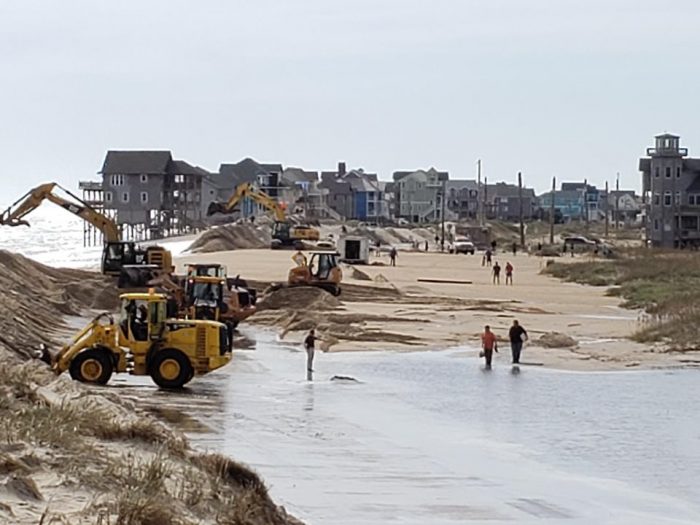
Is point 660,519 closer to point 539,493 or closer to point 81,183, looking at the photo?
point 539,493

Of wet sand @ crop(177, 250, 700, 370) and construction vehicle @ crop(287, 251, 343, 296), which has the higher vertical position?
construction vehicle @ crop(287, 251, 343, 296)

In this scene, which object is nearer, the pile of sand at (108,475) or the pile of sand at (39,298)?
the pile of sand at (108,475)

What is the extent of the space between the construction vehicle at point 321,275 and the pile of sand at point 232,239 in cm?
3764

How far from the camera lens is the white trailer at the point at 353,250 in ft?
262

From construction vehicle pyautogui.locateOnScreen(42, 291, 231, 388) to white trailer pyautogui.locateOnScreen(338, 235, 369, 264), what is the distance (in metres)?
52.0

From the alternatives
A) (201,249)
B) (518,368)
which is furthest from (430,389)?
(201,249)

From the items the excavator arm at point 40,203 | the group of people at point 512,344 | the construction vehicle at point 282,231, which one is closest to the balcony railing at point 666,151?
the construction vehicle at point 282,231

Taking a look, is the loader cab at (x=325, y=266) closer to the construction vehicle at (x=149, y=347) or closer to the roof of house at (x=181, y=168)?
the construction vehicle at (x=149, y=347)

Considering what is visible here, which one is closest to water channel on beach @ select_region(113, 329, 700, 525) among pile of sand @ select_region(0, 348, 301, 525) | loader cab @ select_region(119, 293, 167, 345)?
loader cab @ select_region(119, 293, 167, 345)

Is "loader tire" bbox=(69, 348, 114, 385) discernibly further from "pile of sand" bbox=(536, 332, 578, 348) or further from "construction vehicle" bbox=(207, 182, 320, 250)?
"construction vehicle" bbox=(207, 182, 320, 250)

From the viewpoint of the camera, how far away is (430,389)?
29953 mm

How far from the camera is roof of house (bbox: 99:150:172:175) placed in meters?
124

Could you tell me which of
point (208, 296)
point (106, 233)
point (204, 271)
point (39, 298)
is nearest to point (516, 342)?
point (208, 296)

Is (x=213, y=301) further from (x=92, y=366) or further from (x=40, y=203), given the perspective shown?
(x=40, y=203)
